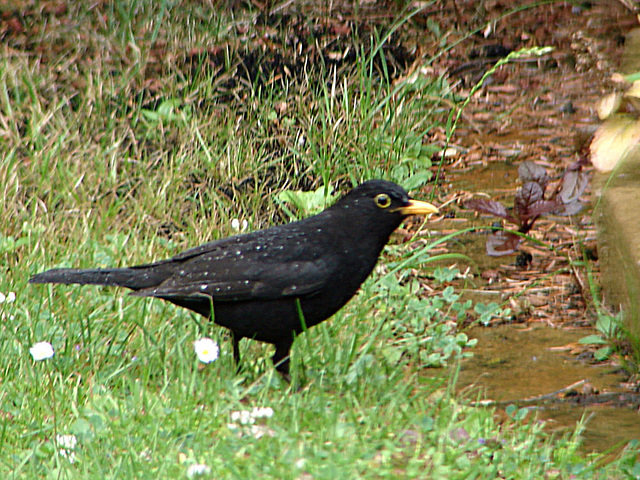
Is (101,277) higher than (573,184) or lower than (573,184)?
higher

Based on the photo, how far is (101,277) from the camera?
13.0ft

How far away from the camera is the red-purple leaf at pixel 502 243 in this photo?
5066 millimetres

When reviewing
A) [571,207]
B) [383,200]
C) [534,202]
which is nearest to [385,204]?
[383,200]

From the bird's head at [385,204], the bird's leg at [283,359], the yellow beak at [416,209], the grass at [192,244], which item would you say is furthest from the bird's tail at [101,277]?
the yellow beak at [416,209]

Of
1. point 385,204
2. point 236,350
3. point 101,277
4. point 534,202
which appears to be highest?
point 385,204

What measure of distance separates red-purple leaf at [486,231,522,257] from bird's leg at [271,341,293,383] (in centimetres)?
159

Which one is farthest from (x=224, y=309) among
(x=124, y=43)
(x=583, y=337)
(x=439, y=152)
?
(x=124, y=43)

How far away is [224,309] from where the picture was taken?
3934 mm

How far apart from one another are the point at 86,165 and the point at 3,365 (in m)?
1.99

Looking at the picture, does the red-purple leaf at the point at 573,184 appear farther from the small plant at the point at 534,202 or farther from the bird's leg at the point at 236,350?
the bird's leg at the point at 236,350

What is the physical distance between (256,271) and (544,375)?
1357 millimetres

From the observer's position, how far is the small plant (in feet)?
16.3

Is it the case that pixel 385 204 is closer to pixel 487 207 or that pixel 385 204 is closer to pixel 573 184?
pixel 487 207

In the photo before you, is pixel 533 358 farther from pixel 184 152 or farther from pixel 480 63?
pixel 480 63
